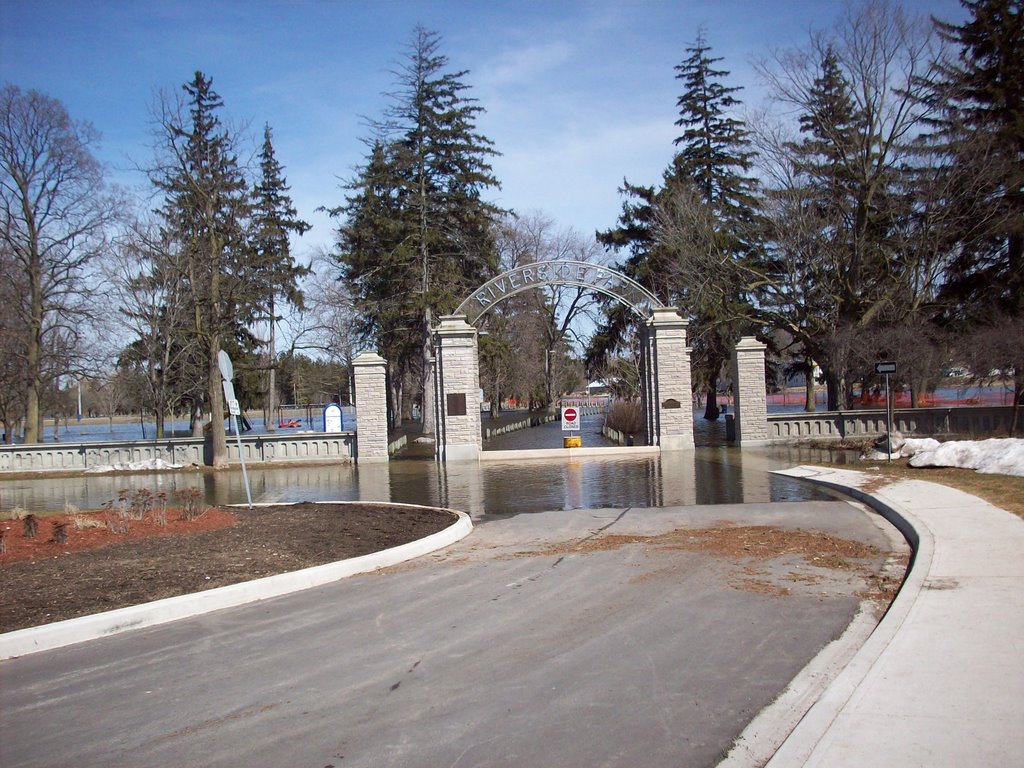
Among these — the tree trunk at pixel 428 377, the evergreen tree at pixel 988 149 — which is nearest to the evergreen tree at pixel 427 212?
the tree trunk at pixel 428 377

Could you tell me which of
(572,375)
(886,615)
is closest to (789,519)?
(886,615)

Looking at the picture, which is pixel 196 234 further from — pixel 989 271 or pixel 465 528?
pixel 989 271

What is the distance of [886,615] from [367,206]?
105 ft

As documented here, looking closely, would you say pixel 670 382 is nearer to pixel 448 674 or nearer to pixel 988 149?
pixel 988 149

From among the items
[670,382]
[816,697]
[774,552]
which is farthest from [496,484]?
[816,697]

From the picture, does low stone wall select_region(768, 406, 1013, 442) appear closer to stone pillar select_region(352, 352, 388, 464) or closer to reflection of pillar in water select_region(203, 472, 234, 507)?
stone pillar select_region(352, 352, 388, 464)

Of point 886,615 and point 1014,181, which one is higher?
point 1014,181

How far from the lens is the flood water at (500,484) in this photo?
14.4m

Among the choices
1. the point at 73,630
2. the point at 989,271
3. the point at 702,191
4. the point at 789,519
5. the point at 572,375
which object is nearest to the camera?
the point at 73,630

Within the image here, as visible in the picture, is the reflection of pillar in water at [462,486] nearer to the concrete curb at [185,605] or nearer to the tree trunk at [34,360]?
the concrete curb at [185,605]

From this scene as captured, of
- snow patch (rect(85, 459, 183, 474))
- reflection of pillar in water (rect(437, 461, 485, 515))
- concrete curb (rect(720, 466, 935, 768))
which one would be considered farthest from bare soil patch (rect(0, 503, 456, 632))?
snow patch (rect(85, 459, 183, 474))

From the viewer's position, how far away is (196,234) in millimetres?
24078

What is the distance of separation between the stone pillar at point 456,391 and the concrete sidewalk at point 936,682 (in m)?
17.4

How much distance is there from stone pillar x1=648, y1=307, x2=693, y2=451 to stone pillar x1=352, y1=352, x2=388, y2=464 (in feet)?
27.6
